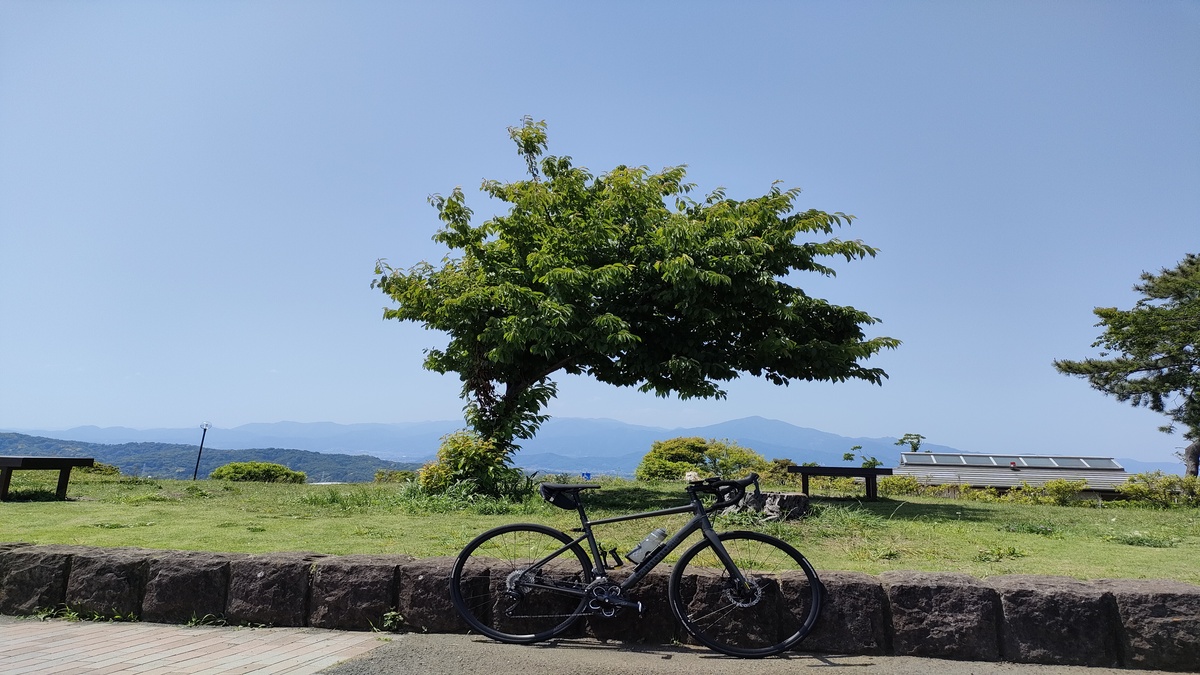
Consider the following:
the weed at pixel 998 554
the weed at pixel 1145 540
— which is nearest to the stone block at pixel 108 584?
the weed at pixel 998 554

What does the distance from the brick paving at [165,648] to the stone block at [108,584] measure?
11 cm

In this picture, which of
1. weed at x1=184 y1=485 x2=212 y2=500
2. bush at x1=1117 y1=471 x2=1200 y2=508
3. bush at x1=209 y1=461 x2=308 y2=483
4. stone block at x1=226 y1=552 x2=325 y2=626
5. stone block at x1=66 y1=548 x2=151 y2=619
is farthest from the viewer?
bush at x1=209 y1=461 x2=308 y2=483

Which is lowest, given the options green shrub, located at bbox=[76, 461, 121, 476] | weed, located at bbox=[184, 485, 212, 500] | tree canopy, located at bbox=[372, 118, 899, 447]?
green shrub, located at bbox=[76, 461, 121, 476]

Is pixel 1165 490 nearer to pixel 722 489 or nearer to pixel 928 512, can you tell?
pixel 928 512

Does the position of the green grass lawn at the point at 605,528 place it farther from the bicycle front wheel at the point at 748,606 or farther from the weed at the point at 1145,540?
the bicycle front wheel at the point at 748,606

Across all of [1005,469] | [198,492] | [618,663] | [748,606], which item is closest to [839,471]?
[748,606]

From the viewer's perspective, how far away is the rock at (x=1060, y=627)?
12.8ft

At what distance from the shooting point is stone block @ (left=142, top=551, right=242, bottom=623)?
187 inches

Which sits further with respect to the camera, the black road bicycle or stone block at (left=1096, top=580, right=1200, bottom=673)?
the black road bicycle

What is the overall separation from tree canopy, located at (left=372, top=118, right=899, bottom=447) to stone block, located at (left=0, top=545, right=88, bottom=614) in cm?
648

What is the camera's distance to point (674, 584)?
4102mm

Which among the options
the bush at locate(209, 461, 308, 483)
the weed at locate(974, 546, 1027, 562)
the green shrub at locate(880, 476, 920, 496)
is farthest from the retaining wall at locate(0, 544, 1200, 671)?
the green shrub at locate(880, 476, 920, 496)

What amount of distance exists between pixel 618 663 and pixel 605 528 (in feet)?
11.6

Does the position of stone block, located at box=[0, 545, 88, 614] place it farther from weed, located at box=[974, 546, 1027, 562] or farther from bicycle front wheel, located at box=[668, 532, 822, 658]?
weed, located at box=[974, 546, 1027, 562]
